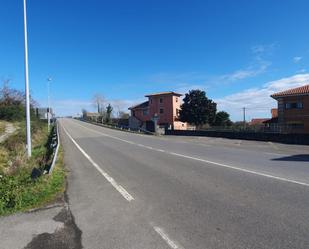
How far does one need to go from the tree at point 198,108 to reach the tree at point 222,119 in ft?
10.2

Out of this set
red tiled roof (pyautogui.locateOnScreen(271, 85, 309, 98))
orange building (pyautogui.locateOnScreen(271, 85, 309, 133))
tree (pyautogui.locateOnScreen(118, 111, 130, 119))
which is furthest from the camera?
tree (pyautogui.locateOnScreen(118, 111, 130, 119))

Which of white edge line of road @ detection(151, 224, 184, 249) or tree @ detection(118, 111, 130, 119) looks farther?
tree @ detection(118, 111, 130, 119)

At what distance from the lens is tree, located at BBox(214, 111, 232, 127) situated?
63312mm

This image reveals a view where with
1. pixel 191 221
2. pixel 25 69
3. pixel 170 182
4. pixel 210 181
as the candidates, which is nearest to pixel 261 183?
pixel 210 181

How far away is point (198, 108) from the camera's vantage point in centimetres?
5878

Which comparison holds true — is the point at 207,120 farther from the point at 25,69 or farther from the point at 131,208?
the point at 131,208

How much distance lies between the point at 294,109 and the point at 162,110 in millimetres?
36808

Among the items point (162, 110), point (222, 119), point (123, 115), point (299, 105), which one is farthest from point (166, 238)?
Result: point (123, 115)

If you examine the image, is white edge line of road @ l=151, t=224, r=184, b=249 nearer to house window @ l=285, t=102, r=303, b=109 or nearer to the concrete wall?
the concrete wall

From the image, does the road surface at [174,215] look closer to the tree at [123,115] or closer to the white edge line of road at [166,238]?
the white edge line of road at [166,238]

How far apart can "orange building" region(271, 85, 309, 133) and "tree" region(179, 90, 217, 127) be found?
2057cm

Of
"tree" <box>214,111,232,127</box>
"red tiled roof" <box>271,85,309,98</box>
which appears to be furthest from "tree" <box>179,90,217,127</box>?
"red tiled roof" <box>271,85,309,98</box>

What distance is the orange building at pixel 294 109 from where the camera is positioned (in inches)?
1447

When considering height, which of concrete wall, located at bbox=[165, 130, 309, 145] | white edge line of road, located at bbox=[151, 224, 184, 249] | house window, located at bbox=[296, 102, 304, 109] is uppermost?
house window, located at bbox=[296, 102, 304, 109]
